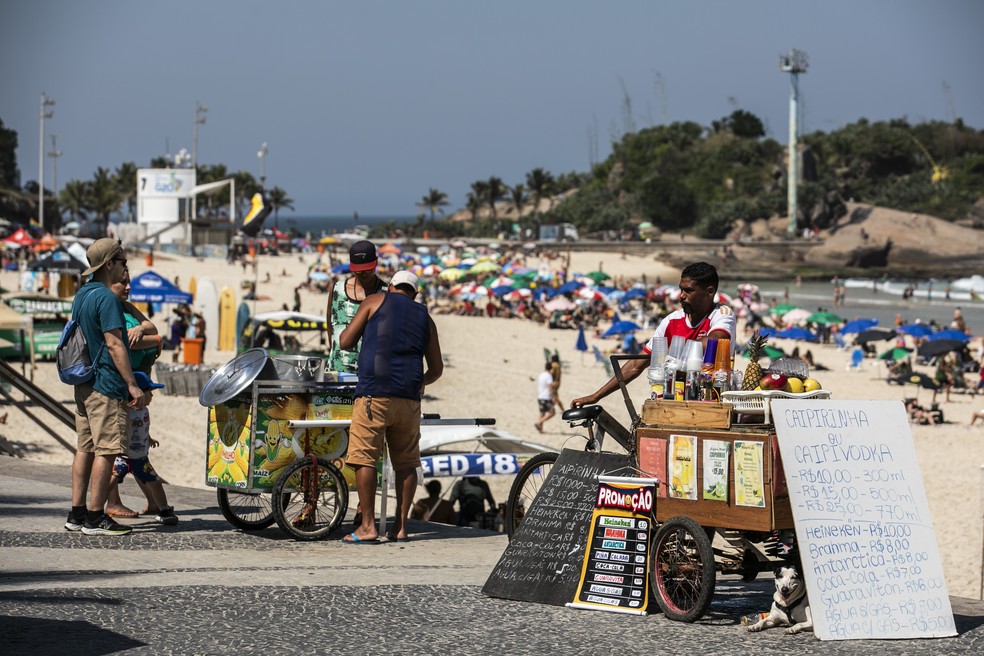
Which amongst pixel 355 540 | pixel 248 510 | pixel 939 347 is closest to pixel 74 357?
pixel 248 510

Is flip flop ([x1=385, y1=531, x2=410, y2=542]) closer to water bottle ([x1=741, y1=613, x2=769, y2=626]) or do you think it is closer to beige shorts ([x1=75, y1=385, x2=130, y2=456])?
beige shorts ([x1=75, y1=385, x2=130, y2=456])

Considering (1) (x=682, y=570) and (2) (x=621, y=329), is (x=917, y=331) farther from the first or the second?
(1) (x=682, y=570)

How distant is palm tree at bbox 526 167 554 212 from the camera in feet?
429

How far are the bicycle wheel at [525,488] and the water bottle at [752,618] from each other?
1586 millimetres

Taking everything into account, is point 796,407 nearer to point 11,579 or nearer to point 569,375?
point 11,579

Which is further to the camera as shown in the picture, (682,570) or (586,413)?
(586,413)

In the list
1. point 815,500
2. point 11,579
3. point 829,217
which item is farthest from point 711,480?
point 829,217

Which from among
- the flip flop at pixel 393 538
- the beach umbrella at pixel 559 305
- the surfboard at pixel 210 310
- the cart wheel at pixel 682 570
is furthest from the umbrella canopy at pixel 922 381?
the cart wheel at pixel 682 570

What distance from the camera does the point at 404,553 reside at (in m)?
6.24

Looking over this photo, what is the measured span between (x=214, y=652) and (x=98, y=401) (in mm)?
2187

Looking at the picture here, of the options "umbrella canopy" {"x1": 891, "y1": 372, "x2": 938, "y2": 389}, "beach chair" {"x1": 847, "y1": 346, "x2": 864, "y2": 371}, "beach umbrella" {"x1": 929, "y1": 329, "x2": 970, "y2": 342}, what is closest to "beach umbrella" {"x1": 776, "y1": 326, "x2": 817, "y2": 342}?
"beach umbrella" {"x1": 929, "y1": 329, "x2": 970, "y2": 342}

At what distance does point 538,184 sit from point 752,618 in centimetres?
12688

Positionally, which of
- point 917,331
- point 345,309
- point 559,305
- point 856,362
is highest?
point 345,309

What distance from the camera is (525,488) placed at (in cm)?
625
